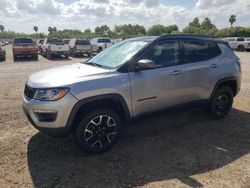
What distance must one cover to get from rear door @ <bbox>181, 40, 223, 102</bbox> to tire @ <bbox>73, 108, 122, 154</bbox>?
156cm

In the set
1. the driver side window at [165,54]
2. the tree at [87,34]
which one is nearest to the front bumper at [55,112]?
the driver side window at [165,54]

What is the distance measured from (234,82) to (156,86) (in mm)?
2366

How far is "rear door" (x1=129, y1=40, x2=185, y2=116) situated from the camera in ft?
14.4

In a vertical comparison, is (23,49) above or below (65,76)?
below

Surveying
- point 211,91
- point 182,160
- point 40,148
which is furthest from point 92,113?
point 211,91

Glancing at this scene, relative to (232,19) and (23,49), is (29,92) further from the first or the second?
(232,19)

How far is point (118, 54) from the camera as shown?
16.2 feet

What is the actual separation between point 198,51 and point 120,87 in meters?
2.10

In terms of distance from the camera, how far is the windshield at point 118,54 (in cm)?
457

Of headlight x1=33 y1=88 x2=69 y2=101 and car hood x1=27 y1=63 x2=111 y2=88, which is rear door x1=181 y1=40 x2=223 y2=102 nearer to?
car hood x1=27 y1=63 x2=111 y2=88

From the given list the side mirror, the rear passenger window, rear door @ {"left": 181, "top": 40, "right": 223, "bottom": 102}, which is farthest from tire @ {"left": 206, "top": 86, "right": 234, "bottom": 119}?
the side mirror

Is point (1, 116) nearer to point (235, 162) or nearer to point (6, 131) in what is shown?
point (6, 131)

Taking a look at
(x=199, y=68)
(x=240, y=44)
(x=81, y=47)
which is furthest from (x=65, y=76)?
(x=240, y=44)

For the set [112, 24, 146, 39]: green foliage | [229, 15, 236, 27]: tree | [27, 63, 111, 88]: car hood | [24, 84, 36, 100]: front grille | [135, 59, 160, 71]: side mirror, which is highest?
[229, 15, 236, 27]: tree
